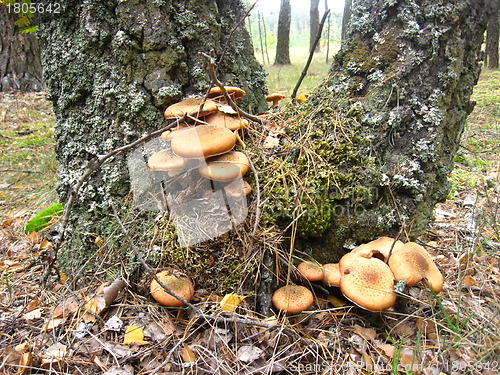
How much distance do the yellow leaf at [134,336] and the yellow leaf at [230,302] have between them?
46cm

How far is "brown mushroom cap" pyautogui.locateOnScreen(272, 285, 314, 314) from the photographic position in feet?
6.06

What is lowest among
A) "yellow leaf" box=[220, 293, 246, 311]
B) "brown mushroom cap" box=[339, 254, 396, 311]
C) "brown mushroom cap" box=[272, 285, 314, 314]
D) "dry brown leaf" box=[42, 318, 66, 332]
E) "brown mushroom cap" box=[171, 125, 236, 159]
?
"dry brown leaf" box=[42, 318, 66, 332]

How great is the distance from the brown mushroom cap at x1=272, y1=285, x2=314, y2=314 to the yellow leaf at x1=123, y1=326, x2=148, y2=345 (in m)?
0.78

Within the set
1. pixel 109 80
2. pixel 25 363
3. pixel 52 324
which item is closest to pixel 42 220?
pixel 52 324

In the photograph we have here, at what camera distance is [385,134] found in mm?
2287

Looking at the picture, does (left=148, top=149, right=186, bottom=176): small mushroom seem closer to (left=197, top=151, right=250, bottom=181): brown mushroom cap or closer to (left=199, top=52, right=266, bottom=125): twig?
(left=197, top=151, right=250, bottom=181): brown mushroom cap

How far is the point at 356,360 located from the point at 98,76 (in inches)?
99.3

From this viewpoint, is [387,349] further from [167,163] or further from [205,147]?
[167,163]

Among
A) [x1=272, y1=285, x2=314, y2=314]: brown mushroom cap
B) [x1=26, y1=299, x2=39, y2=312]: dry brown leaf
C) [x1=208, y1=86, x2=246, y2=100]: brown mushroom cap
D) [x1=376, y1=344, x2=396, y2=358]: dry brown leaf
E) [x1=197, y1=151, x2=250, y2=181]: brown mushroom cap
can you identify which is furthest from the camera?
[x1=208, y1=86, x2=246, y2=100]: brown mushroom cap

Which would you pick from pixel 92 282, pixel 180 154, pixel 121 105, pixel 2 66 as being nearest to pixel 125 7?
pixel 121 105

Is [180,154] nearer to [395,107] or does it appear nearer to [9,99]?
[395,107]

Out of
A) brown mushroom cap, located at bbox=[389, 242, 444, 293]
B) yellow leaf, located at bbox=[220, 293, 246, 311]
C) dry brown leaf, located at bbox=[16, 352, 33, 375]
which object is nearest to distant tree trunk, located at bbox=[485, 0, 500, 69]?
brown mushroom cap, located at bbox=[389, 242, 444, 293]

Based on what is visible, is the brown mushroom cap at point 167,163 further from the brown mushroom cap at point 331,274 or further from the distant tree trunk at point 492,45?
the distant tree trunk at point 492,45

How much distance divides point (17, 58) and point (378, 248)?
8675 mm
